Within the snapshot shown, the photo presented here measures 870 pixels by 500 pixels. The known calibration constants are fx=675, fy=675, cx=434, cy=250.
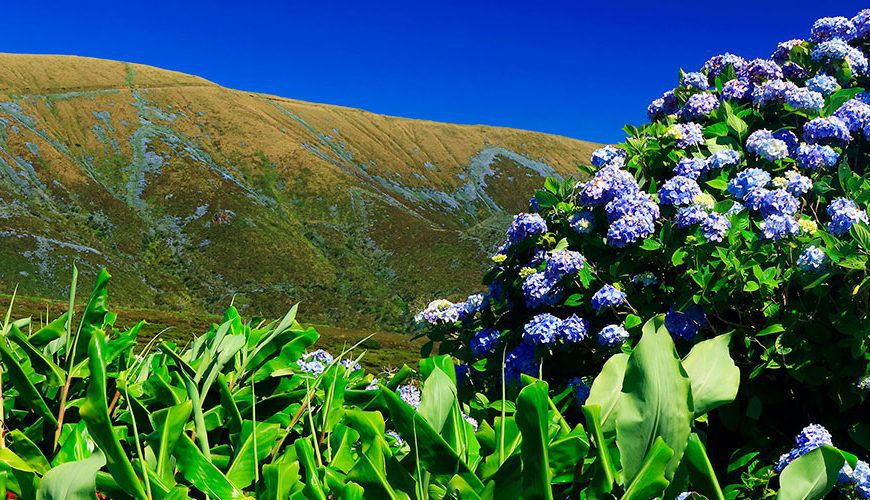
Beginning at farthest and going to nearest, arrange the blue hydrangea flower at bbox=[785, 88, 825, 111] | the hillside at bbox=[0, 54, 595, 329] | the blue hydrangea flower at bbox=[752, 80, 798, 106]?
the hillside at bbox=[0, 54, 595, 329], the blue hydrangea flower at bbox=[752, 80, 798, 106], the blue hydrangea flower at bbox=[785, 88, 825, 111]

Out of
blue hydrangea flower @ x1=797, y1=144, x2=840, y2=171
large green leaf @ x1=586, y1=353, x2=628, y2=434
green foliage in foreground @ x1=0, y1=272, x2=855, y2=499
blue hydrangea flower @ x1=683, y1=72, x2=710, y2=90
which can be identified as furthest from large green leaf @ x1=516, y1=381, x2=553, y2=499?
blue hydrangea flower @ x1=683, y1=72, x2=710, y2=90

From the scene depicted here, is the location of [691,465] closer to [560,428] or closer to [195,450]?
[560,428]

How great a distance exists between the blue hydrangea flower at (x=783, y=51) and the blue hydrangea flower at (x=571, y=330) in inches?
90.8

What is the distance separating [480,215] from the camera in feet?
347

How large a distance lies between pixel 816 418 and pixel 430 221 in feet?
280

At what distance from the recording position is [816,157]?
121 inches

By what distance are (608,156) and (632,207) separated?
760mm

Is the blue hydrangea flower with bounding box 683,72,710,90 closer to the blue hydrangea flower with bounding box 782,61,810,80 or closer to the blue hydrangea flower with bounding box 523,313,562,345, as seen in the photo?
the blue hydrangea flower with bounding box 782,61,810,80

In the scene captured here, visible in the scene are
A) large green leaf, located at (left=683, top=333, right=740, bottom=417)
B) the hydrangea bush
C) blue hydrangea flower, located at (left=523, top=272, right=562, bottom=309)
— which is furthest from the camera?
blue hydrangea flower, located at (left=523, top=272, right=562, bottom=309)

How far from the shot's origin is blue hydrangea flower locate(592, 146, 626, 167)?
3634mm

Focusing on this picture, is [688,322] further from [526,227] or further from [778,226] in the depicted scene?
[526,227]

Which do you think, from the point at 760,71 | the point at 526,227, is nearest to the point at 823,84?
the point at 760,71

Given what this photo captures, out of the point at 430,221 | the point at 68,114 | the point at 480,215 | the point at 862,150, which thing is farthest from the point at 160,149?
the point at 862,150

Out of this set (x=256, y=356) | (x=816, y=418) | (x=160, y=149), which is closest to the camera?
(x=256, y=356)
